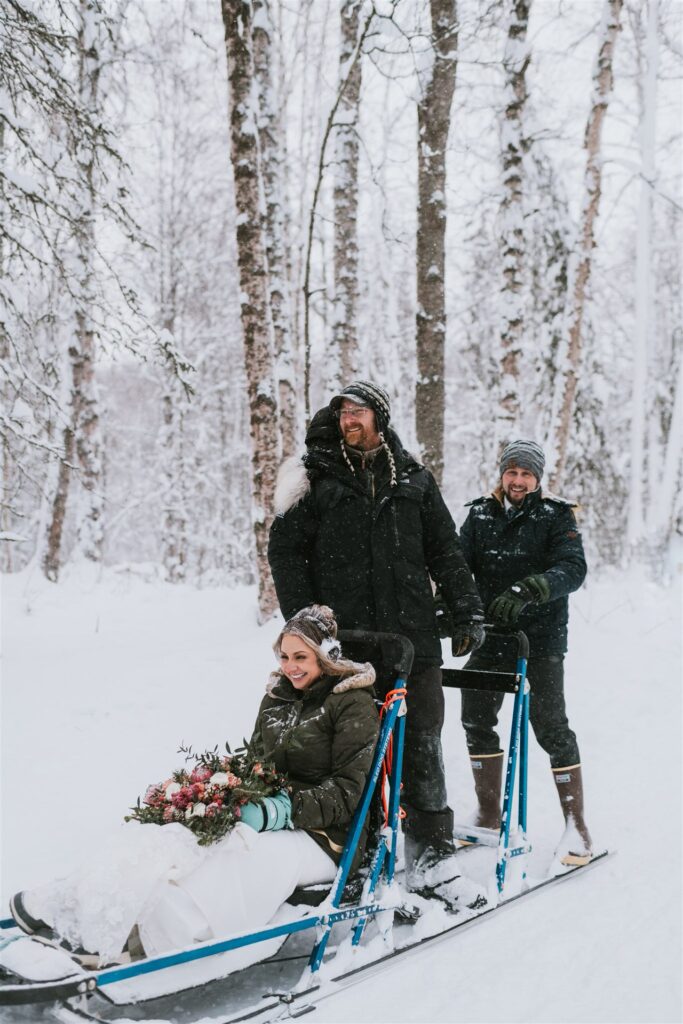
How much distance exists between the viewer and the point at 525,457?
14.5 ft

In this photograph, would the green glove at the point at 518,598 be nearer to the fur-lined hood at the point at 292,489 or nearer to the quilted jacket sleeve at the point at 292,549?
the quilted jacket sleeve at the point at 292,549

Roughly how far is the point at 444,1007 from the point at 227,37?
261 inches

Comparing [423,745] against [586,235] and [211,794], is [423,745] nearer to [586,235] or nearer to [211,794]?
[211,794]

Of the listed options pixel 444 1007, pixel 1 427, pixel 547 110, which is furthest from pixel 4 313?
pixel 547 110

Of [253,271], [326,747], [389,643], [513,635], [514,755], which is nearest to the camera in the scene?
[326,747]

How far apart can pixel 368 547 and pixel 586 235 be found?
808 centimetres

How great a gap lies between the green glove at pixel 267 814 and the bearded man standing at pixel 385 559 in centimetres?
82

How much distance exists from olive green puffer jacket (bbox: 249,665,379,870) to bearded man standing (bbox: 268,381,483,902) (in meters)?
0.37

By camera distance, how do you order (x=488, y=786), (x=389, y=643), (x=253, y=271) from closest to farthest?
(x=389, y=643) → (x=488, y=786) → (x=253, y=271)

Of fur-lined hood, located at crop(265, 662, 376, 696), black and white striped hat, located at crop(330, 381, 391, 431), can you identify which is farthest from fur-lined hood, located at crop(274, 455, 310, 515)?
fur-lined hood, located at crop(265, 662, 376, 696)

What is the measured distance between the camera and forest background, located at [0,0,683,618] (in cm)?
628

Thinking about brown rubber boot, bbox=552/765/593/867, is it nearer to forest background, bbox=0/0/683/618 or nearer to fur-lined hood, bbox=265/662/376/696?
fur-lined hood, bbox=265/662/376/696

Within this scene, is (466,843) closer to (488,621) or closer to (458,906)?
(458,906)

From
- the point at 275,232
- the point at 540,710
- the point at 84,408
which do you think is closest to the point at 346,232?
the point at 275,232
